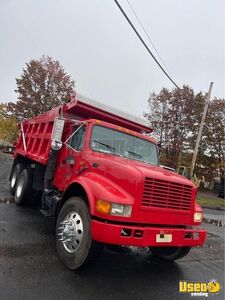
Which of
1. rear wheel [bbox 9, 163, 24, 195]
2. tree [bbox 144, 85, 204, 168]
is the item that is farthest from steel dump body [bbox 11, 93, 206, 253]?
tree [bbox 144, 85, 204, 168]

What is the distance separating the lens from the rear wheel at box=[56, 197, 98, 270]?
463 centimetres

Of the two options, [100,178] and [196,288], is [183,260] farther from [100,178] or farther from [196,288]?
[100,178]

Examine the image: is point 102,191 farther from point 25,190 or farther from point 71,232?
point 25,190

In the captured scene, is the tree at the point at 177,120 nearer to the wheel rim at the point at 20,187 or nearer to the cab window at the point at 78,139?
the wheel rim at the point at 20,187

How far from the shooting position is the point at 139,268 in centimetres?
540

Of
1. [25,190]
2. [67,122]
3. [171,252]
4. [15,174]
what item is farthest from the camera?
[15,174]

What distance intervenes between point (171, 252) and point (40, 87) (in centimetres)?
3928

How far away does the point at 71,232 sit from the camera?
4984mm

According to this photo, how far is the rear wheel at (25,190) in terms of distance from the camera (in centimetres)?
836

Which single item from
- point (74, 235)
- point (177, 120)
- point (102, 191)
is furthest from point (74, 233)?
point (177, 120)

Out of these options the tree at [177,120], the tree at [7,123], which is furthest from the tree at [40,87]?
the tree at [177,120]

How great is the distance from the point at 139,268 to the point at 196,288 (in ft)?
3.09

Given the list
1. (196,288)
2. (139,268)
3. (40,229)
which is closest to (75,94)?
(40,229)

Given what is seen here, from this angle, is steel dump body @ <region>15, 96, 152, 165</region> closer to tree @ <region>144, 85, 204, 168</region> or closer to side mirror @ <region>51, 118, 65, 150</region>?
side mirror @ <region>51, 118, 65, 150</region>
